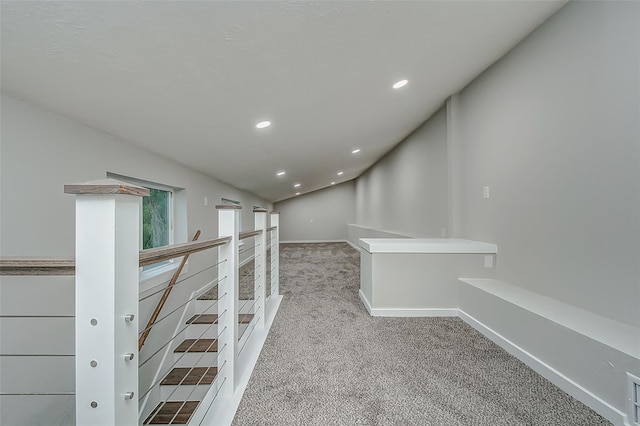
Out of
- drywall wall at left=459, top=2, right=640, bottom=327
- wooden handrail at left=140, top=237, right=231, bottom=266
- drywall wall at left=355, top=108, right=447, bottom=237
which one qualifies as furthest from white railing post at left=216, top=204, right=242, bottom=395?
drywall wall at left=355, top=108, right=447, bottom=237

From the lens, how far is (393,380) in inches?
64.9

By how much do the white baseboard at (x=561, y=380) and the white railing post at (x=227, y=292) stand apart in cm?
188

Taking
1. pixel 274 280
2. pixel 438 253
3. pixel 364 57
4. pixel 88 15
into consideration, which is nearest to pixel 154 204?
pixel 274 280

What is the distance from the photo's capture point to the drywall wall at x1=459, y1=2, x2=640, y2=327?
1521 mm

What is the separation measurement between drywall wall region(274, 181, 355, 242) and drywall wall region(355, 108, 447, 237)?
10.7ft

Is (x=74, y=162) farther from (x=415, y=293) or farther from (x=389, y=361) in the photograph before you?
(x=415, y=293)

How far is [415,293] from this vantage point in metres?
2.72

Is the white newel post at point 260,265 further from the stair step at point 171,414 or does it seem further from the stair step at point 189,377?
the stair step at point 189,377

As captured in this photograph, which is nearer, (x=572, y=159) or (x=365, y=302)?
(x=572, y=159)

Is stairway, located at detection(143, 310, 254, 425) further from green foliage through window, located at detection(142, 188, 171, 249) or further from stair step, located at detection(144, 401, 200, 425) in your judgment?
green foliage through window, located at detection(142, 188, 171, 249)

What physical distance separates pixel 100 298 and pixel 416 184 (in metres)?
4.71

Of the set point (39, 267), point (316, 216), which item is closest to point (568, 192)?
point (39, 267)

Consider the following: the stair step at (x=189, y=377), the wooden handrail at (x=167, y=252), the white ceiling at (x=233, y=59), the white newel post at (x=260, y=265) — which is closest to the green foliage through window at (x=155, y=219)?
the white ceiling at (x=233, y=59)

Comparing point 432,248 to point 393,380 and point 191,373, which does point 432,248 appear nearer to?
point 393,380
